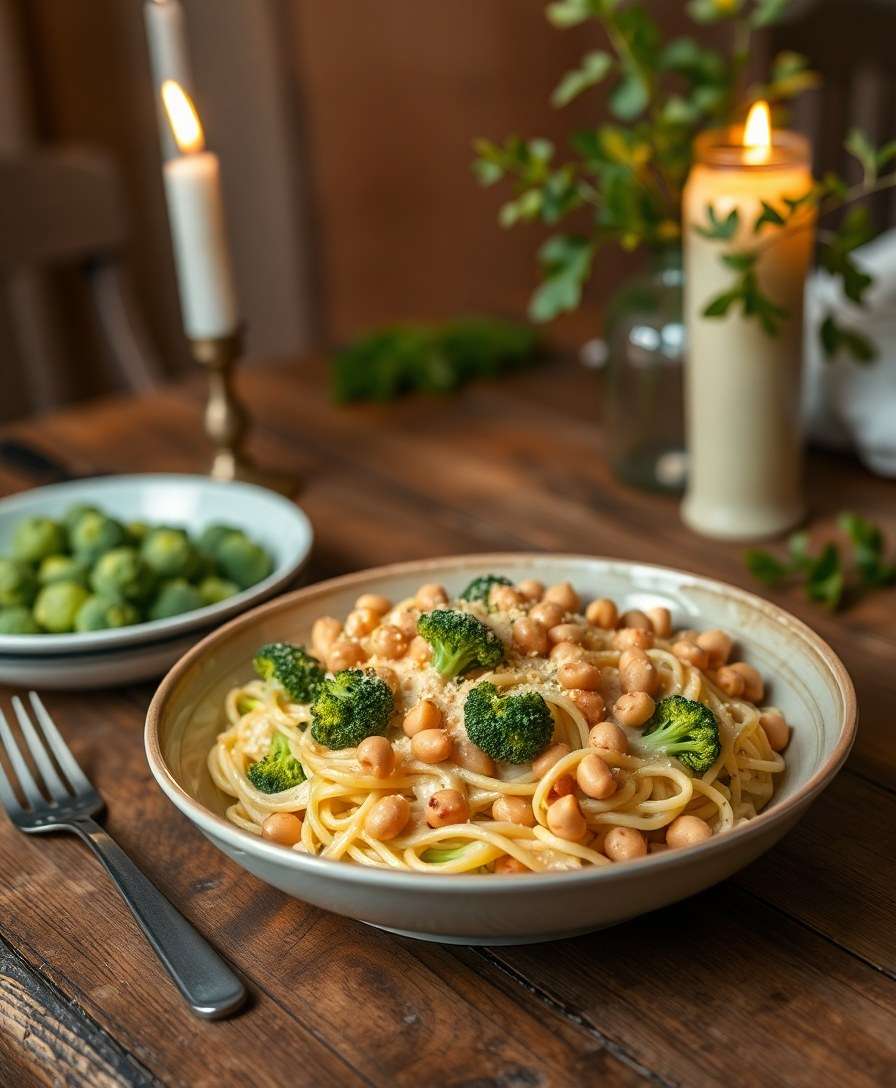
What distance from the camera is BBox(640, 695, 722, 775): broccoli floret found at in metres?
0.96

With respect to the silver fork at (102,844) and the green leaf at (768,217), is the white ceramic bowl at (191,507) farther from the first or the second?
the green leaf at (768,217)

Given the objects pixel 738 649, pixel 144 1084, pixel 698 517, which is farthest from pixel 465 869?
pixel 698 517

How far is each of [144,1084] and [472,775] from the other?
32 cm

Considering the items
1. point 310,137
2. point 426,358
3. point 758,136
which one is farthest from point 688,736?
point 310,137

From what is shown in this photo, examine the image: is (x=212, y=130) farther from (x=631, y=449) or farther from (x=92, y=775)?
(x=92, y=775)

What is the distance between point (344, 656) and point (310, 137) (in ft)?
11.0

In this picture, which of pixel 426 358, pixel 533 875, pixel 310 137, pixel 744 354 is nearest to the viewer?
pixel 533 875

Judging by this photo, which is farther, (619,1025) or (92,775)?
(92,775)

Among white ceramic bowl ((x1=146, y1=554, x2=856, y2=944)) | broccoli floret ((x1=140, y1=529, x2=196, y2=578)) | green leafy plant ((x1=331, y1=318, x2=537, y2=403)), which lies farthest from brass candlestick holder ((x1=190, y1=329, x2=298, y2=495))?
white ceramic bowl ((x1=146, y1=554, x2=856, y2=944))

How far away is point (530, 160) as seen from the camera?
166 cm

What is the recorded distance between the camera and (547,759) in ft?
3.11

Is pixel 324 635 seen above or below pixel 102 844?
above

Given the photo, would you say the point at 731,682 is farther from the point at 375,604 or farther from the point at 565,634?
the point at 375,604

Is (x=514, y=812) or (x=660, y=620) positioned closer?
(x=514, y=812)
